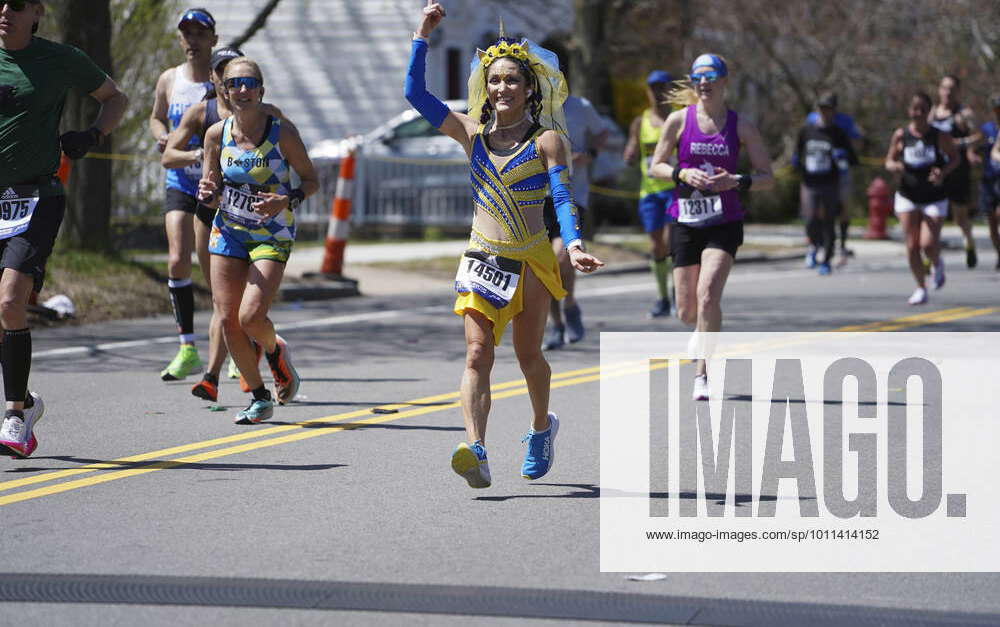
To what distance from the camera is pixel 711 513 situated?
6.55m

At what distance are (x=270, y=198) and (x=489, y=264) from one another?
2.02m

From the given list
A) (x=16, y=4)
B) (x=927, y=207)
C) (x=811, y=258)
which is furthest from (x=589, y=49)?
(x=16, y=4)

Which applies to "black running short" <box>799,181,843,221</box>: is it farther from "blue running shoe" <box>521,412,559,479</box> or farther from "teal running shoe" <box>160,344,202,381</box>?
"blue running shoe" <box>521,412,559,479</box>

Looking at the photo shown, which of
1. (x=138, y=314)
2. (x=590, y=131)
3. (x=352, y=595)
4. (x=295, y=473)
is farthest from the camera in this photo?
(x=138, y=314)

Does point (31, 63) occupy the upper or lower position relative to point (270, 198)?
upper

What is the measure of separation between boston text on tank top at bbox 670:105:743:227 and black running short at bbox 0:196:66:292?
147 inches

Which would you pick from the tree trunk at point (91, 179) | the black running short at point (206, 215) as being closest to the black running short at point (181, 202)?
the black running short at point (206, 215)

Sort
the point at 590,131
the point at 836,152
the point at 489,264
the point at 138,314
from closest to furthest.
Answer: the point at 489,264 < the point at 590,131 < the point at 138,314 < the point at 836,152

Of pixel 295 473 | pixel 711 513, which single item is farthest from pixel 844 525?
pixel 295 473

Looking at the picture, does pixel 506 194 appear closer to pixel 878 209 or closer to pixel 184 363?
pixel 184 363

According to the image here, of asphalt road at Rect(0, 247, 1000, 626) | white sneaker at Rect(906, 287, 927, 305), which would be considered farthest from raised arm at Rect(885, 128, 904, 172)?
asphalt road at Rect(0, 247, 1000, 626)

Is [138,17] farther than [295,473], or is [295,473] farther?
[138,17]

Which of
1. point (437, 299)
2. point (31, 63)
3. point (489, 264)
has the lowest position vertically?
point (437, 299)

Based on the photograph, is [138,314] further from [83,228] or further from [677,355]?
[677,355]
